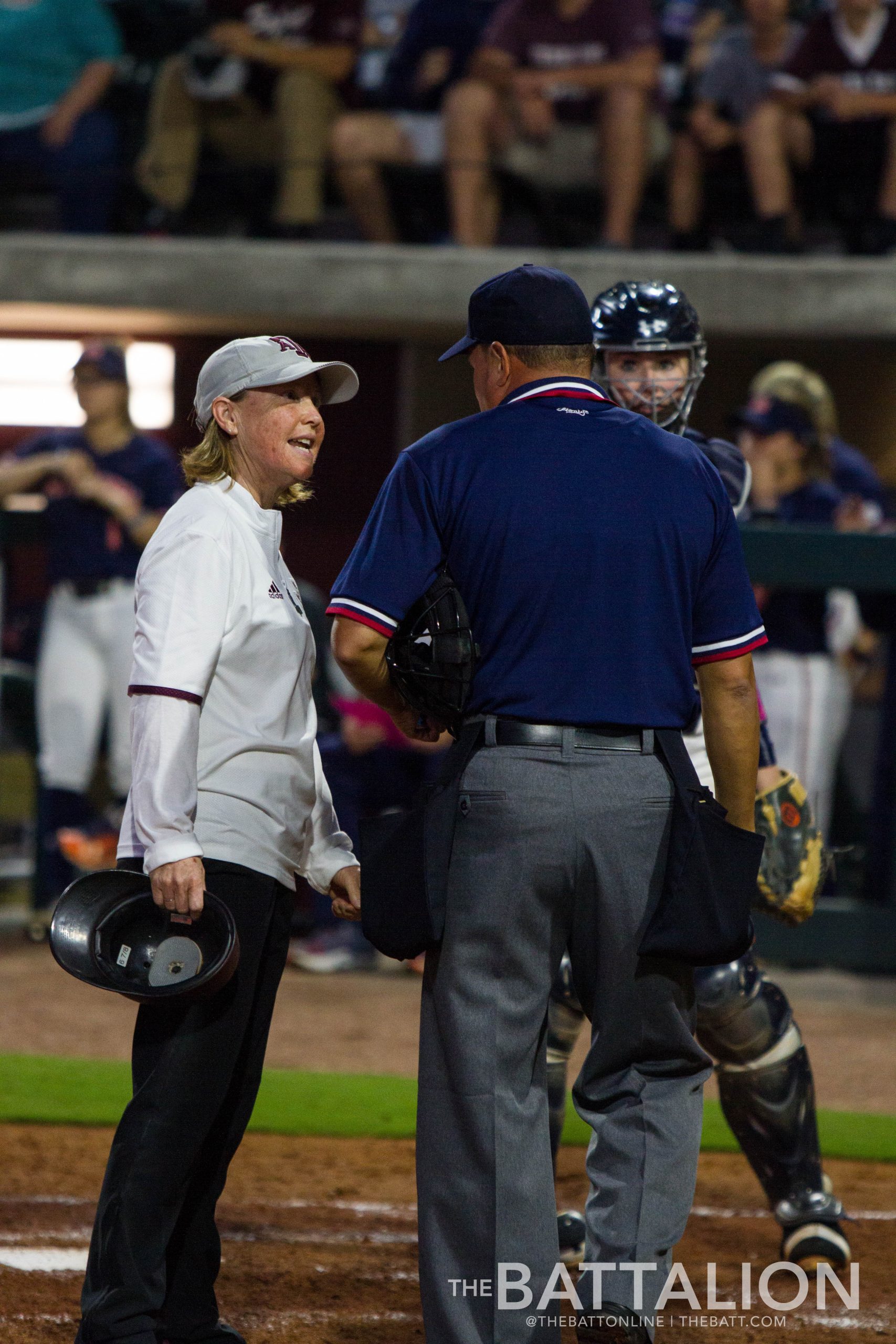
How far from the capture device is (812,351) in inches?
420

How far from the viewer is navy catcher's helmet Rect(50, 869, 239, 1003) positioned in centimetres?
272

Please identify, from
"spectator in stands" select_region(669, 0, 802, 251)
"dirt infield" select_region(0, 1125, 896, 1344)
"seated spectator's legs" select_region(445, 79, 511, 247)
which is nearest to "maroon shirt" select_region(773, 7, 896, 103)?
"spectator in stands" select_region(669, 0, 802, 251)

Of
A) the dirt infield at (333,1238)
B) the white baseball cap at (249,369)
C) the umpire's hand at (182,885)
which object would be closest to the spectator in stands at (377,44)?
the dirt infield at (333,1238)

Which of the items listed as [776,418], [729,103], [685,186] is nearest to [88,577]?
[776,418]

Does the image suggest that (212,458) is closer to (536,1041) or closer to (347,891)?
(347,891)

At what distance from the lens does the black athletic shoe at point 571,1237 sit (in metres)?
3.62

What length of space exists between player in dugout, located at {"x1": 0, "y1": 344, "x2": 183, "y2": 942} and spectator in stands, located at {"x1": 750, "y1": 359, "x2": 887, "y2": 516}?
2.57 m

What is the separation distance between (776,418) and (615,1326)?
184 inches

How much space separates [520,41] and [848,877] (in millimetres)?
4916

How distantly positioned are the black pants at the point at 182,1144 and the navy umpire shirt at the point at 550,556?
580 millimetres

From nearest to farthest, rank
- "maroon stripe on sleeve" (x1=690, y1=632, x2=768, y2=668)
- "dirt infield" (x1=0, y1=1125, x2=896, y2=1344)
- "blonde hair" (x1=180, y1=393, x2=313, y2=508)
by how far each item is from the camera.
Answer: "maroon stripe on sleeve" (x1=690, y1=632, x2=768, y2=668) < "blonde hair" (x1=180, y1=393, x2=313, y2=508) < "dirt infield" (x1=0, y1=1125, x2=896, y2=1344)

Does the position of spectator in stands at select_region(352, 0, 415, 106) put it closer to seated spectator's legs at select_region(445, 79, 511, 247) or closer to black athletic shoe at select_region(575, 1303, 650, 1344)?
seated spectator's legs at select_region(445, 79, 511, 247)

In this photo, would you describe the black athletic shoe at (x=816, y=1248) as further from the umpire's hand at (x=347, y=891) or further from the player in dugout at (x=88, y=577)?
the player in dugout at (x=88, y=577)

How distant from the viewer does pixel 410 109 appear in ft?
31.1
